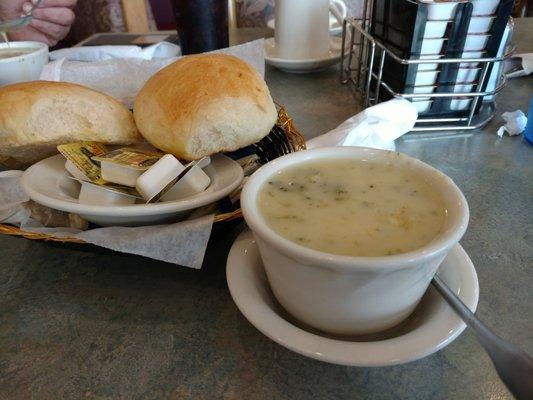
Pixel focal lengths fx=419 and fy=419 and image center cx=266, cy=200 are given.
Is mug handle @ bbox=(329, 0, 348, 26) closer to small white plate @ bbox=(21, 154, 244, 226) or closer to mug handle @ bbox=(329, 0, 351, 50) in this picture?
mug handle @ bbox=(329, 0, 351, 50)

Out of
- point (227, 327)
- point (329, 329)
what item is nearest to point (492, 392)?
point (329, 329)

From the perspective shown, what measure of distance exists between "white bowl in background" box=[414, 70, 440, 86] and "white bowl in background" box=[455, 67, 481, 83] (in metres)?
0.05

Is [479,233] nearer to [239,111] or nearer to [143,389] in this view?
[239,111]

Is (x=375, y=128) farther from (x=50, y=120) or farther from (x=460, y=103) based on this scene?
(x=50, y=120)

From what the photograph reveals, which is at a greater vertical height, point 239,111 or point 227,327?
point 239,111

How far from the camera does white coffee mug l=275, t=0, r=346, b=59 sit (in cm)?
121

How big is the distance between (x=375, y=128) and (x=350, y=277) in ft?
1.75

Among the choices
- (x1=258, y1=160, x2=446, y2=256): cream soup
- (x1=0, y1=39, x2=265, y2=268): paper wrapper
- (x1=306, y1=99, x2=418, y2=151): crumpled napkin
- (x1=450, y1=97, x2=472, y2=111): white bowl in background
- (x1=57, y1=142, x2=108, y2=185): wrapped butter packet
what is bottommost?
(x1=450, y1=97, x2=472, y2=111): white bowl in background

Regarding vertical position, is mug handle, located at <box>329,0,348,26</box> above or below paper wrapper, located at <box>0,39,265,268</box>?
above

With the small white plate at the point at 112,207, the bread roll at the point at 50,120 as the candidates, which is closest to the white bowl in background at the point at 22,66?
the bread roll at the point at 50,120

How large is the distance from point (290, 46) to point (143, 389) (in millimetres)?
1097

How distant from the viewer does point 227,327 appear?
481 millimetres

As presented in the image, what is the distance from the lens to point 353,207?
44cm

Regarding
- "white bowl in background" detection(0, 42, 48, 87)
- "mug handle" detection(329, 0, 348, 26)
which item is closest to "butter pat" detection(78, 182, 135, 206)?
"white bowl in background" detection(0, 42, 48, 87)
